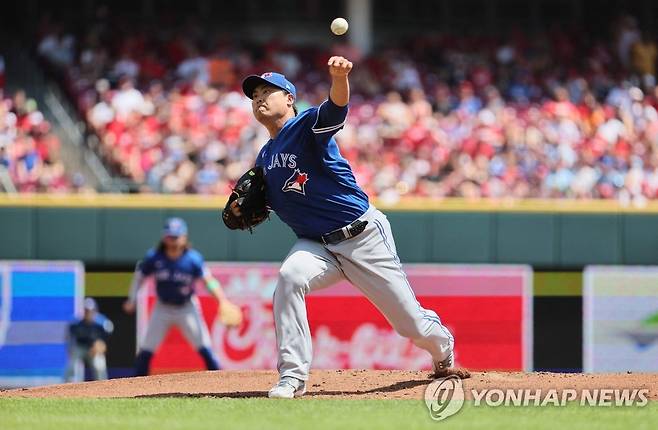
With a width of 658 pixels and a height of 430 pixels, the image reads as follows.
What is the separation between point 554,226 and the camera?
13609 mm

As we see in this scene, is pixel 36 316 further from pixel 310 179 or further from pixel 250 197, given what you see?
pixel 310 179

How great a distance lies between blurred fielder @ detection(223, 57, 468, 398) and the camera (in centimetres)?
646

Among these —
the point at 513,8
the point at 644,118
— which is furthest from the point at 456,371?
the point at 513,8

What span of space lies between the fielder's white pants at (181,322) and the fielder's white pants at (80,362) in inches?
89.2

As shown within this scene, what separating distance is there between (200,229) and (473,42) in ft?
23.1

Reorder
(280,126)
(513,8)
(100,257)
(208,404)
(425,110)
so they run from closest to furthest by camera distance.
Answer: (208,404) → (280,126) → (100,257) → (425,110) → (513,8)

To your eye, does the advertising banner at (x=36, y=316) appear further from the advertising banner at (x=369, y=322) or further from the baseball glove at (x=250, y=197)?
the baseball glove at (x=250, y=197)

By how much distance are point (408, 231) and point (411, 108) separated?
2.84 meters

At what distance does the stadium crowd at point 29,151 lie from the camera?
13.0 m

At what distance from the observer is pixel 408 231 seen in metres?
13.3

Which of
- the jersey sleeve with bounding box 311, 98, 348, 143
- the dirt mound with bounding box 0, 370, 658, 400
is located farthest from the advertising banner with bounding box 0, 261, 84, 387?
the jersey sleeve with bounding box 311, 98, 348, 143

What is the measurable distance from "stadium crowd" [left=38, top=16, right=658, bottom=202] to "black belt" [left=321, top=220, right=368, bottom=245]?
690 centimetres

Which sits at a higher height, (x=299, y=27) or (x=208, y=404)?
(x=299, y=27)

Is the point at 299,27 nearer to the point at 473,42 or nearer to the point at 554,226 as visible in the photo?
the point at 473,42
